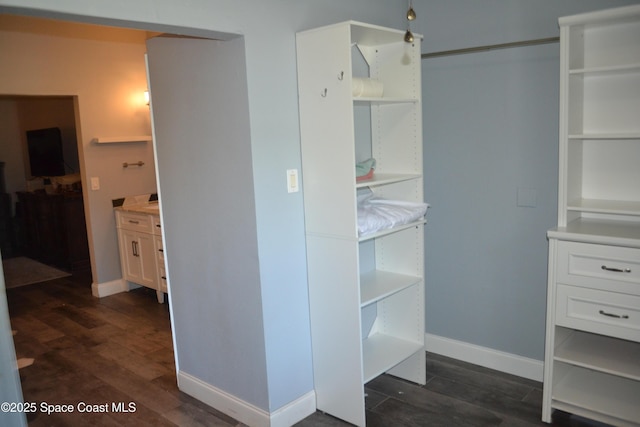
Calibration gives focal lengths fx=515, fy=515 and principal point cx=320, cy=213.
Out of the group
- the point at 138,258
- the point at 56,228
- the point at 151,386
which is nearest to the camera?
the point at 151,386

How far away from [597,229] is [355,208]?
1.22 metres

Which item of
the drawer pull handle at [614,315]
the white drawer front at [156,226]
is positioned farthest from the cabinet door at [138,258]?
the drawer pull handle at [614,315]

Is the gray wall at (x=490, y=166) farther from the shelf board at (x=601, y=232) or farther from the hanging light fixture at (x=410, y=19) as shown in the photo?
the hanging light fixture at (x=410, y=19)

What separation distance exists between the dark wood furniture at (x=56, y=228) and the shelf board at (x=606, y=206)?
5.42 metres

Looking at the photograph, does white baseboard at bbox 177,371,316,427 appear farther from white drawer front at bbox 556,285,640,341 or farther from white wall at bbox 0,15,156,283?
white wall at bbox 0,15,156,283

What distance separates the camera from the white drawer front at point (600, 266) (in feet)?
7.64

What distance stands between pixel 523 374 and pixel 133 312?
11.0ft

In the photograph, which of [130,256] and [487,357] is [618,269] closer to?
[487,357]

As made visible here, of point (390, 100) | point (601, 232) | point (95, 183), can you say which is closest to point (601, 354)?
point (601, 232)

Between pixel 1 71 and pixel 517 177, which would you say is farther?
pixel 1 71

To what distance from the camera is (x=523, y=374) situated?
3.17 m

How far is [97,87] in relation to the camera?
512 centimetres

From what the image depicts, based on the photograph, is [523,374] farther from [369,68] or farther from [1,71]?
[1,71]

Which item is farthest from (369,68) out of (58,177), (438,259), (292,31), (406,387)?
(58,177)
